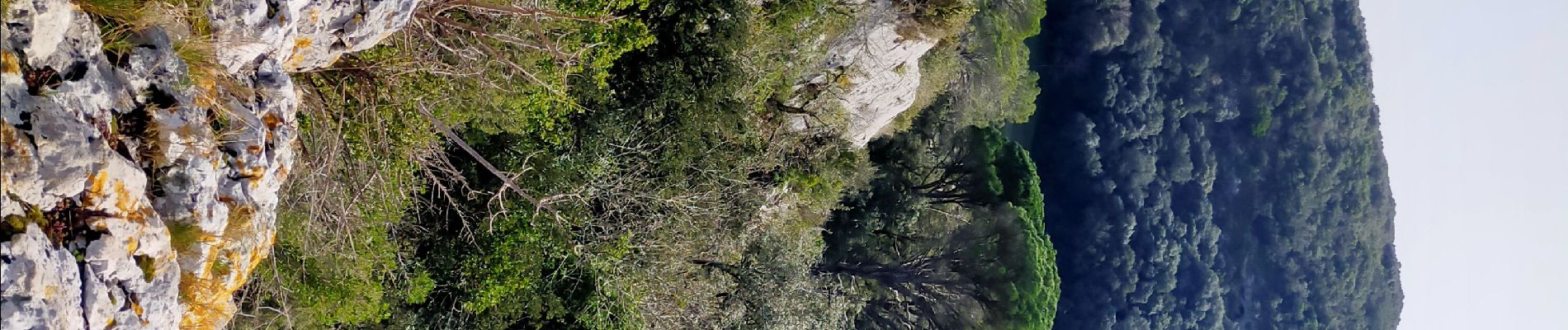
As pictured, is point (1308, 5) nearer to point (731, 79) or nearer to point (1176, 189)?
point (1176, 189)

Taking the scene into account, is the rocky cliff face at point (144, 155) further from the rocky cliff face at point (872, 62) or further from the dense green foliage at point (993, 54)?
the dense green foliage at point (993, 54)

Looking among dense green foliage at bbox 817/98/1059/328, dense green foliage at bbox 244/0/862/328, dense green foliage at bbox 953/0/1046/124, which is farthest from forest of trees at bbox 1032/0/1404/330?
dense green foliage at bbox 244/0/862/328

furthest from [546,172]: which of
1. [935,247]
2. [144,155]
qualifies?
[935,247]

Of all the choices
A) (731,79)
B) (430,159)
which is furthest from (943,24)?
(430,159)

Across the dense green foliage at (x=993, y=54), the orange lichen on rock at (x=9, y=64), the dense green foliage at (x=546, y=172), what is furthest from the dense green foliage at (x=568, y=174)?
the dense green foliage at (x=993, y=54)

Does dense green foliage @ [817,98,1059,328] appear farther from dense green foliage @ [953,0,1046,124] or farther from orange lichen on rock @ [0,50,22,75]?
orange lichen on rock @ [0,50,22,75]
